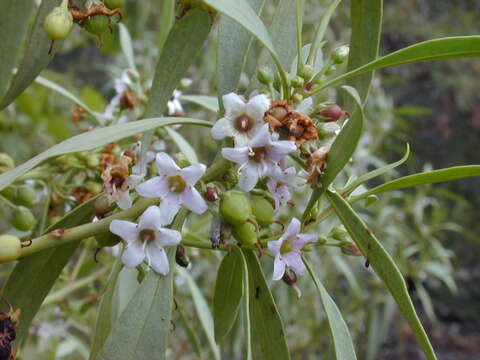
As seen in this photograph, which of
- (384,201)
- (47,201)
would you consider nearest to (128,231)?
(47,201)

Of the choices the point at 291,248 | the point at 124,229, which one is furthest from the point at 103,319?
the point at 291,248

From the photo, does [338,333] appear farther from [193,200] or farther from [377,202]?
[377,202]

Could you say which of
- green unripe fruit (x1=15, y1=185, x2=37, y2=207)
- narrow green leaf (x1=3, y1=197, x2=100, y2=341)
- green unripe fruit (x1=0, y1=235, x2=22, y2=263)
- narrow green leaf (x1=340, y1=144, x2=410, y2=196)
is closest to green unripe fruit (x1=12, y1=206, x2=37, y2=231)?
green unripe fruit (x1=15, y1=185, x2=37, y2=207)

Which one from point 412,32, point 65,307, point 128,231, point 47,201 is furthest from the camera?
point 412,32

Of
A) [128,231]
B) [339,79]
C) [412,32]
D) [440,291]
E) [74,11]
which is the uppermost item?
[412,32]

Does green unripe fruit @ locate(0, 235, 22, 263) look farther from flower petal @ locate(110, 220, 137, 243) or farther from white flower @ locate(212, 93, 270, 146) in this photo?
white flower @ locate(212, 93, 270, 146)

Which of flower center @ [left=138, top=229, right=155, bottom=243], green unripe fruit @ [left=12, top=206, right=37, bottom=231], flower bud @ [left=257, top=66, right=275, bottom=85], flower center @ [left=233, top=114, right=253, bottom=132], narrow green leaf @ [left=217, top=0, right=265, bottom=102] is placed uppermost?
narrow green leaf @ [left=217, top=0, right=265, bottom=102]

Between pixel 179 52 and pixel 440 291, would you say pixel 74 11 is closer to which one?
pixel 179 52
